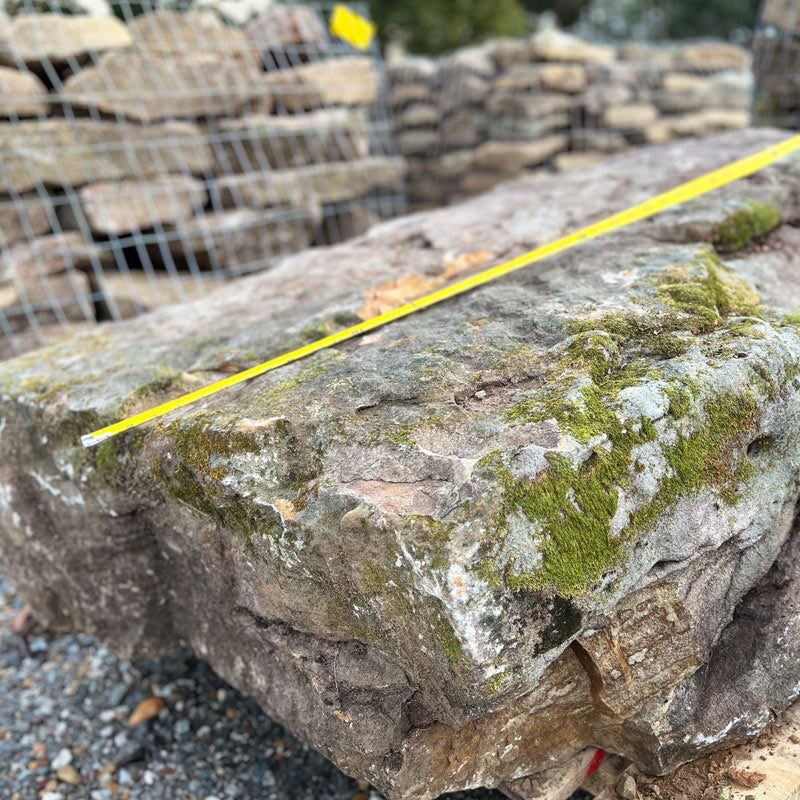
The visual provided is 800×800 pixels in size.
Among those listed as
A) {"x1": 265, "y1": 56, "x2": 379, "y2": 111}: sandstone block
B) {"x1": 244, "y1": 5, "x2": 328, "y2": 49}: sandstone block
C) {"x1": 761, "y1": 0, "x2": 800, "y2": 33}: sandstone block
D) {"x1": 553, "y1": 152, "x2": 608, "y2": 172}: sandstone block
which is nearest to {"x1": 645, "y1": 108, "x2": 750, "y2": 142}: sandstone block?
{"x1": 553, "y1": 152, "x2": 608, "y2": 172}: sandstone block

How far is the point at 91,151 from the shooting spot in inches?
167

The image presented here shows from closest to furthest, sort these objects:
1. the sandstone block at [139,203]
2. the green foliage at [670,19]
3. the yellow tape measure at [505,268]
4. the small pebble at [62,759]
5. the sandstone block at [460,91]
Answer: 1. the yellow tape measure at [505,268]
2. the small pebble at [62,759]
3. the sandstone block at [139,203]
4. the sandstone block at [460,91]
5. the green foliage at [670,19]

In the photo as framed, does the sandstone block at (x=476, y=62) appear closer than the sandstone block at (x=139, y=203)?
No

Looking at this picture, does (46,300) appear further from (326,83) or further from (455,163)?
(455,163)

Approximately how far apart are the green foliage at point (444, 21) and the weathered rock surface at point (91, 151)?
699cm

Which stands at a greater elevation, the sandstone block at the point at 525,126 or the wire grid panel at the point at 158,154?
the wire grid panel at the point at 158,154

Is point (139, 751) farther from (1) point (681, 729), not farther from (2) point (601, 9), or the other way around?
(2) point (601, 9)

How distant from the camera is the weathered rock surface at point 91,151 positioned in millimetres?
4016

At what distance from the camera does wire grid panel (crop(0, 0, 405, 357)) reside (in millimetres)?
4094

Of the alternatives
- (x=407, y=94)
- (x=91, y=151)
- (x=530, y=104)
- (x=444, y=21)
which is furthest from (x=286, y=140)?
(x=444, y=21)

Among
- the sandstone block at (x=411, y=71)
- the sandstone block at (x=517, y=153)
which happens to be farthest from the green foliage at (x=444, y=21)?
the sandstone block at (x=517, y=153)

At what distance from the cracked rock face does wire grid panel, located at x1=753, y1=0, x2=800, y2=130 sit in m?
4.33

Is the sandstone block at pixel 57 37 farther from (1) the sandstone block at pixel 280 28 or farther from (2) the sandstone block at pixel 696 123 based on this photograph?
(2) the sandstone block at pixel 696 123

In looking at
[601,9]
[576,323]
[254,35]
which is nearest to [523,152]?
[254,35]
